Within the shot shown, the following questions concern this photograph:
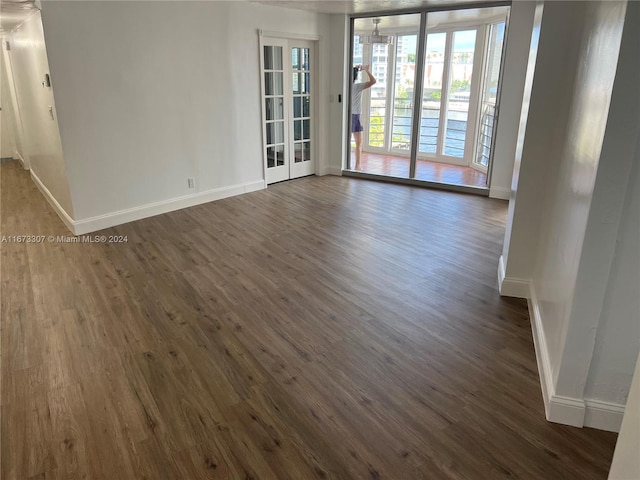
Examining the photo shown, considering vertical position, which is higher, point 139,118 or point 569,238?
point 139,118

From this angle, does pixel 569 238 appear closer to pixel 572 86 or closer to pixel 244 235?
pixel 572 86

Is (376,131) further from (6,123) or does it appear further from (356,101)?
(6,123)

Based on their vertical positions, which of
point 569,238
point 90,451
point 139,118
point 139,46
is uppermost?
point 139,46

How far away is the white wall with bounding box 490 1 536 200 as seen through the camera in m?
5.21

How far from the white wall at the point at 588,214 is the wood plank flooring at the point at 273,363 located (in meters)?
0.22

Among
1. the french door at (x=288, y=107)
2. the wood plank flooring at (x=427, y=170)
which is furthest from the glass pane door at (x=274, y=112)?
the wood plank flooring at (x=427, y=170)

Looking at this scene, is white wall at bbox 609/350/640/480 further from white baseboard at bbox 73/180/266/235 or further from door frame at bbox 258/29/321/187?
door frame at bbox 258/29/321/187

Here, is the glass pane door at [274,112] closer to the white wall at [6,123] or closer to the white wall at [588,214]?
the white wall at [588,214]

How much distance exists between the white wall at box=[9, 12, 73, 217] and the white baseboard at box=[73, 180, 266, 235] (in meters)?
0.21

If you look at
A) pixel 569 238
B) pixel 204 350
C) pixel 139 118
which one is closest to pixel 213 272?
pixel 204 350

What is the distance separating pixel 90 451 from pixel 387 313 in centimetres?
189

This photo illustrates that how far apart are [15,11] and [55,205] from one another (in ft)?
6.79

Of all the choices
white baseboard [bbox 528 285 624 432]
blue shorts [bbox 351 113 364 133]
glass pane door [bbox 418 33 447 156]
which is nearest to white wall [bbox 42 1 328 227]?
blue shorts [bbox 351 113 364 133]

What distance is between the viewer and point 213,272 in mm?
3754
